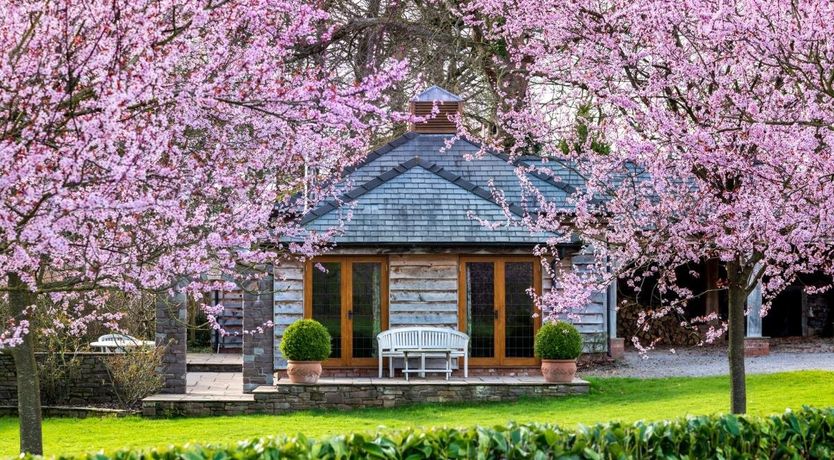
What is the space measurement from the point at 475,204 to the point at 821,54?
9623 millimetres

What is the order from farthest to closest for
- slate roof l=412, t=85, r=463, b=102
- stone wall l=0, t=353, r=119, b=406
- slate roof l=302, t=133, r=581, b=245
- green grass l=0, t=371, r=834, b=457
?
slate roof l=412, t=85, r=463, b=102 → slate roof l=302, t=133, r=581, b=245 → stone wall l=0, t=353, r=119, b=406 → green grass l=0, t=371, r=834, b=457

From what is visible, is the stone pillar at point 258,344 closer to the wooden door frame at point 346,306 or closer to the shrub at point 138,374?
the wooden door frame at point 346,306

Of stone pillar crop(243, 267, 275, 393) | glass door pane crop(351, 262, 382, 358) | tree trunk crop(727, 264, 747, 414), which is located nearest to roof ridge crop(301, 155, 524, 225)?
glass door pane crop(351, 262, 382, 358)

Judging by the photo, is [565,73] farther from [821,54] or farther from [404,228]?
[404,228]

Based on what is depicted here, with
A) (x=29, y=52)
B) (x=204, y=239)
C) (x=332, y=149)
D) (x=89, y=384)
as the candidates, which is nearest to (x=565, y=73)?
(x=332, y=149)

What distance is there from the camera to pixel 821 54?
8.28 m

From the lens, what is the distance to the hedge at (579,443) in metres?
6.11

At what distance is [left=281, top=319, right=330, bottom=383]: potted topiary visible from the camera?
15.6 m

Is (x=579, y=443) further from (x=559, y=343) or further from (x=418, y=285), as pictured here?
(x=418, y=285)

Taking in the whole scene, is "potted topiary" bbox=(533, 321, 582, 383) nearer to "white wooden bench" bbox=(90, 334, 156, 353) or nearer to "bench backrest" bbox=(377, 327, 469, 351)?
"bench backrest" bbox=(377, 327, 469, 351)

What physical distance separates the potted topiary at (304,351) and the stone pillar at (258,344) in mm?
637

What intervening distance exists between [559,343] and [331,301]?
3.61 metres

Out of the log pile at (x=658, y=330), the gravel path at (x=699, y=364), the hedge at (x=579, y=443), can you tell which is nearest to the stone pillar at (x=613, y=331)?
the gravel path at (x=699, y=364)

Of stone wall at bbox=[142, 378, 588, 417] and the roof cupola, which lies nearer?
stone wall at bbox=[142, 378, 588, 417]
